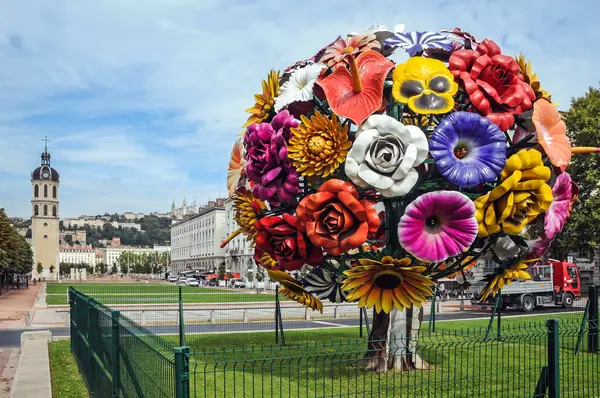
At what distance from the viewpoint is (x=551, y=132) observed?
1137 cm

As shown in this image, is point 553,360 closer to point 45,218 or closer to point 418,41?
point 418,41

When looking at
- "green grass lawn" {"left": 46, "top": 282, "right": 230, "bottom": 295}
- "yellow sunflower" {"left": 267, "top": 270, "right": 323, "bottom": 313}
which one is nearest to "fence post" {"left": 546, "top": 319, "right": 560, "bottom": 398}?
"yellow sunflower" {"left": 267, "top": 270, "right": 323, "bottom": 313}

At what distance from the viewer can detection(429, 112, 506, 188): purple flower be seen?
1020cm

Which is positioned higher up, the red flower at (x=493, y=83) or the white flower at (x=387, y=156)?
the red flower at (x=493, y=83)

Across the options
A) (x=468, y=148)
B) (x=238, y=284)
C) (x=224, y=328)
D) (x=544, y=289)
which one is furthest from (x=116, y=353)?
(x=238, y=284)

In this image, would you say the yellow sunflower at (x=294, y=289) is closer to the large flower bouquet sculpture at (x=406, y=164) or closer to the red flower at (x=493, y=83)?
the large flower bouquet sculpture at (x=406, y=164)

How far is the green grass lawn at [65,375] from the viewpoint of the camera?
12349mm

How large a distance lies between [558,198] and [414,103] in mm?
3612

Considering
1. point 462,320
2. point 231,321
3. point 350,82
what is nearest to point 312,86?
point 350,82

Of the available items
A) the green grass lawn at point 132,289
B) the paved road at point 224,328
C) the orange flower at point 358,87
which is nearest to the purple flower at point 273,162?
the orange flower at point 358,87

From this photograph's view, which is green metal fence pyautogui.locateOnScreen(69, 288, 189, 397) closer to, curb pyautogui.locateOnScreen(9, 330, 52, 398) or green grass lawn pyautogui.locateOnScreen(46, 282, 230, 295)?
curb pyautogui.locateOnScreen(9, 330, 52, 398)

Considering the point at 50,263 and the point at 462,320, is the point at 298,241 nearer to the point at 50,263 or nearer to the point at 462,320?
the point at 462,320

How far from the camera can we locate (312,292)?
12.9 metres

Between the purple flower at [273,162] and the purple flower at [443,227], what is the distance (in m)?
2.38
